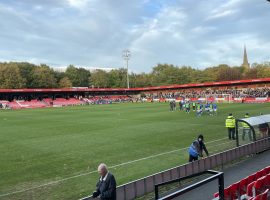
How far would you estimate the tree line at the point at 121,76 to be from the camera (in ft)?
334

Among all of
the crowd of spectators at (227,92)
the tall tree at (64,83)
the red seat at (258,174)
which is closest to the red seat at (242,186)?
the red seat at (258,174)

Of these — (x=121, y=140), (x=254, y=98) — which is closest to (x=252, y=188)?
(x=121, y=140)

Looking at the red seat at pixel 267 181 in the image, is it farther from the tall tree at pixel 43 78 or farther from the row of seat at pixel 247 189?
the tall tree at pixel 43 78

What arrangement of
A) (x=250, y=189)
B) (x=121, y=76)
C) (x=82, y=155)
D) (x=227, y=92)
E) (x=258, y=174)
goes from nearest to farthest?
(x=250, y=189) < (x=258, y=174) < (x=82, y=155) < (x=227, y=92) < (x=121, y=76)

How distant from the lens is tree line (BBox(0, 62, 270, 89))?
101688mm

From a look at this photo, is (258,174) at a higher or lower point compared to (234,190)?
higher

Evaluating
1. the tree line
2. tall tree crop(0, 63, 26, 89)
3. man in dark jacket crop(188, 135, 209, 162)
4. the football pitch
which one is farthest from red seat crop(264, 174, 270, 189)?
the tree line

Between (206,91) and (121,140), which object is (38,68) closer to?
Answer: (206,91)

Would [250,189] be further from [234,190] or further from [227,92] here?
[227,92]

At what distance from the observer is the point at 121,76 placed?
4783 inches

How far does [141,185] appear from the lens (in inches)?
413

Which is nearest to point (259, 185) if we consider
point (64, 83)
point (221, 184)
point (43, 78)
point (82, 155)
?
point (221, 184)

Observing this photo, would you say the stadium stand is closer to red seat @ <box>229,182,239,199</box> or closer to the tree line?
the tree line

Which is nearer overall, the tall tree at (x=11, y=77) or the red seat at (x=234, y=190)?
the red seat at (x=234, y=190)
